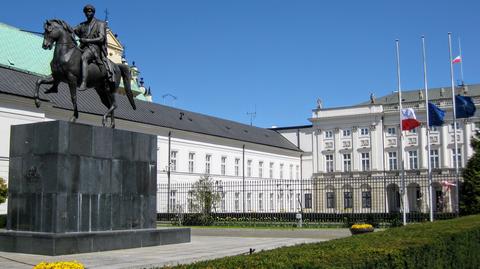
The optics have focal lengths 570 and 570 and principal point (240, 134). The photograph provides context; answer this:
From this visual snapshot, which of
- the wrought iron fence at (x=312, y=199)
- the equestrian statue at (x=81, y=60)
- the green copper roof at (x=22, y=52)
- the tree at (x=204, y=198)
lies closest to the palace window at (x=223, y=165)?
A: the wrought iron fence at (x=312, y=199)

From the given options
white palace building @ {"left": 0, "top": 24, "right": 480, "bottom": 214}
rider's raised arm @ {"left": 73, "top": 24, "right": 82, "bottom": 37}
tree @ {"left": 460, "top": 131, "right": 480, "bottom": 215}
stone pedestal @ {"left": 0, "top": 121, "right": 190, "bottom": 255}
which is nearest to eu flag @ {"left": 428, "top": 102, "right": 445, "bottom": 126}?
tree @ {"left": 460, "top": 131, "right": 480, "bottom": 215}

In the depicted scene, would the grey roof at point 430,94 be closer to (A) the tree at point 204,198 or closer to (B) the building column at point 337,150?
(B) the building column at point 337,150

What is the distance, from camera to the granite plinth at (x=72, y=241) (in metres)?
14.4

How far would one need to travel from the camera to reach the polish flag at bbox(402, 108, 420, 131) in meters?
36.1

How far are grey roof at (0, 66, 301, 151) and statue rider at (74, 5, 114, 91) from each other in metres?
24.6

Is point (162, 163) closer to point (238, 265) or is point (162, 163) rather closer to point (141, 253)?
point (141, 253)

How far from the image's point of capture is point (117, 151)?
56.1 ft

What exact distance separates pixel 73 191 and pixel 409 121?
2592 centimetres

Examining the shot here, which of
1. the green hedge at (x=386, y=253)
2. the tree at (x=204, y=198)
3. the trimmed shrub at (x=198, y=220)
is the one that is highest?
the tree at (x=204, y=198)

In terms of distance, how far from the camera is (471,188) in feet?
94.7

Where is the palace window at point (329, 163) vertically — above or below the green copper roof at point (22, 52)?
below

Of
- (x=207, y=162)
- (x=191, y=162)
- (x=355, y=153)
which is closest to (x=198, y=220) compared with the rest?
(x=191, y=162)

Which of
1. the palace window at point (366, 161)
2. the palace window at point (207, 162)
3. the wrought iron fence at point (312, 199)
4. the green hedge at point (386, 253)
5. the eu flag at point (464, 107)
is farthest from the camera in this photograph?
the palace window at point (366, 161)

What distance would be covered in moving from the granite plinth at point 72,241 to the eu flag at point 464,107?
2404 cm
